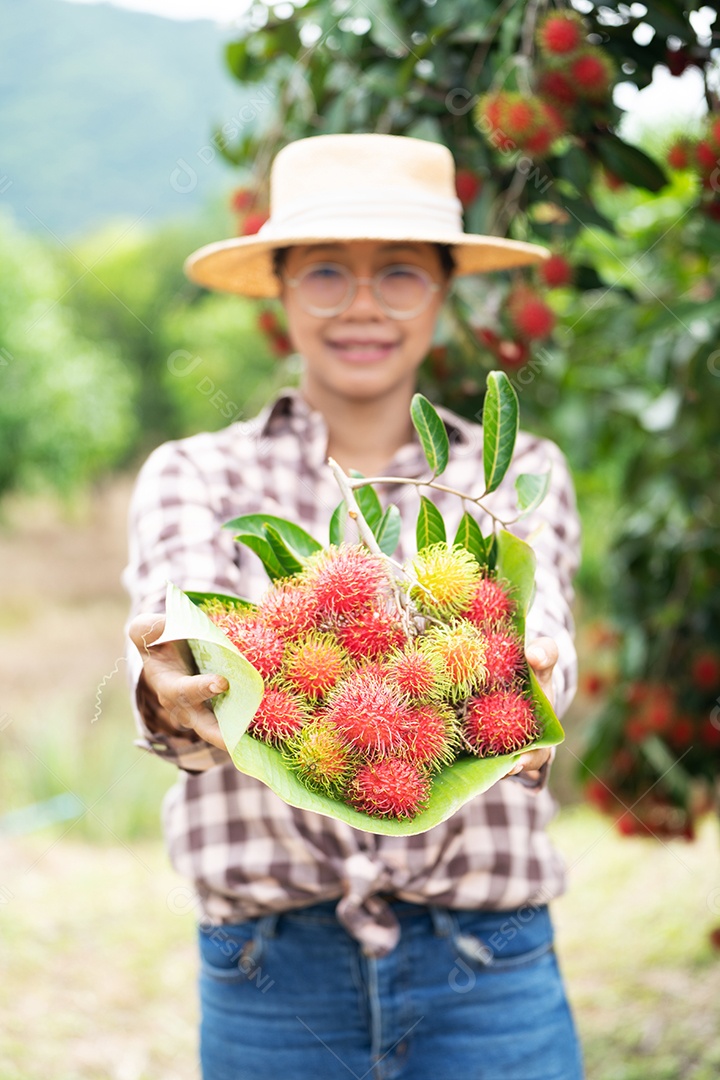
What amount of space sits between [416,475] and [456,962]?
0.47 m

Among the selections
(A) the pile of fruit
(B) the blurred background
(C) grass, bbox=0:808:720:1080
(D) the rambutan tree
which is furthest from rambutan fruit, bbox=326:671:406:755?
(C) grass, bbox=0:808:720:1080

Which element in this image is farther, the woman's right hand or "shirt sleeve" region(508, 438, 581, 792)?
"shirt sleeve" region(508, 438, 581, 792)

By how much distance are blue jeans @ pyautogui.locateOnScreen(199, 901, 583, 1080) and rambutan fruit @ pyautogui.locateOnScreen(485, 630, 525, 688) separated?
38 centimetres

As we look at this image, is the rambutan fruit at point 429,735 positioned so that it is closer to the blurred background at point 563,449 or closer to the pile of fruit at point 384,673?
the pile of fruit at point 384,673

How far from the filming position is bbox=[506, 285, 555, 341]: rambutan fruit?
1.39 metres

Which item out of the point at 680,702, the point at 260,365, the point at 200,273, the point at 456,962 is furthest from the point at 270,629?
the point at 260,365

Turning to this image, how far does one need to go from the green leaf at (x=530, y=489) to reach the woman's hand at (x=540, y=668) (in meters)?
0.10

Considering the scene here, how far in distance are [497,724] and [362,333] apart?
1.59 feet

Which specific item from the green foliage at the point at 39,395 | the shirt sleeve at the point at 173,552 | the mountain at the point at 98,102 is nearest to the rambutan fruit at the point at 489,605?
the shirt sleeve at the point at 173,552

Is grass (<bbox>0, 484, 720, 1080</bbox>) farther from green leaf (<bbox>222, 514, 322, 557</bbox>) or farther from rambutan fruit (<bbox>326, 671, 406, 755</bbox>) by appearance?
rambutan fruit (<bbox>326, 671, 406, 755</bbox>)

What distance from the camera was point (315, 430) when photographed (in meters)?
1.11

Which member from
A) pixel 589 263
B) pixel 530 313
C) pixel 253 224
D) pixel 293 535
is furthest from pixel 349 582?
pixel 589 263

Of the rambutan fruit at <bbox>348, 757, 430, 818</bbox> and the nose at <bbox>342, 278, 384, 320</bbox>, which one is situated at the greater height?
the nose at <bbox>342, 278, 384, 320</bbox>

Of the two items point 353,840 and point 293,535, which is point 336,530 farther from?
point 353,840
